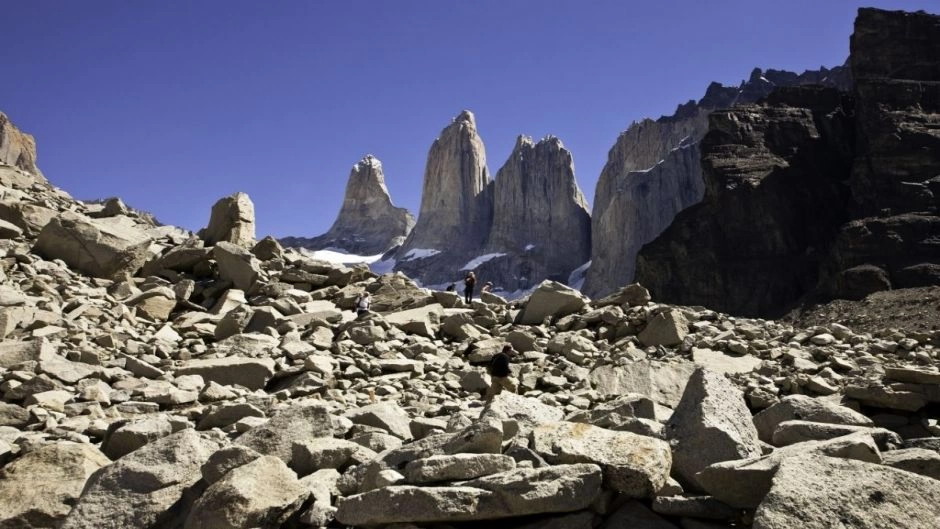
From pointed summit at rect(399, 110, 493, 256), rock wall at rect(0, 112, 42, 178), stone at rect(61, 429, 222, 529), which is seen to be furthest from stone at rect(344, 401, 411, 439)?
pointed summit at rect(399, 110, 493, 256)

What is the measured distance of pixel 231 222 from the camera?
2027 cm

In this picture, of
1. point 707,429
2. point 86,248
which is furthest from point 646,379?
point 86,248

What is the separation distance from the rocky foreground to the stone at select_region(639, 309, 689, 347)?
39 millimetres

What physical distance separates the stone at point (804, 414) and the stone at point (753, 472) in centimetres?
183

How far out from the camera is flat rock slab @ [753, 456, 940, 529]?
3701mm

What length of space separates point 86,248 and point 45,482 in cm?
1183

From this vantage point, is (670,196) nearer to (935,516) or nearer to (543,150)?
(543,150)

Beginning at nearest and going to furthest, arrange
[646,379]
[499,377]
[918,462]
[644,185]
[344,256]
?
[918,462], [499,377], [646,379], [644,185], [344,256]

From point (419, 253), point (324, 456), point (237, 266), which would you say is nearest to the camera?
point (324, 456)

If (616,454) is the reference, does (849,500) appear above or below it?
below

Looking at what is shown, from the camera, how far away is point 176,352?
39.0 ft

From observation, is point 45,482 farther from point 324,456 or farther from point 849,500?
point 849,500

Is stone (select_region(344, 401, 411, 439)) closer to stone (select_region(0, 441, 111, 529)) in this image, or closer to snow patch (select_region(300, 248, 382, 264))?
stone (select_region(0, 441, 111, 529))

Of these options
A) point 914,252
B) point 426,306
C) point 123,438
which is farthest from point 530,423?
point 914,252
